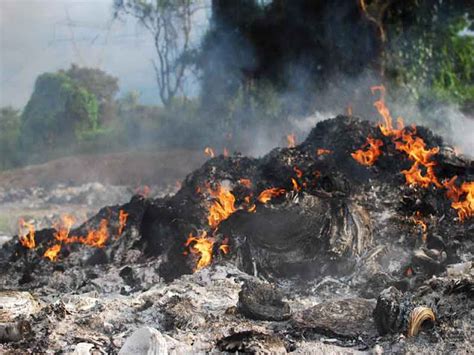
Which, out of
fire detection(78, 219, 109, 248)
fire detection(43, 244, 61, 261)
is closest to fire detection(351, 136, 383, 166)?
fire detection(78, 219, 109, 248)

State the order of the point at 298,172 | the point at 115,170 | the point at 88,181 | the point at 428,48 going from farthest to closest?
the point at 115,170 < the point at 88,181 < the point at 428,48 < the point at 298,172

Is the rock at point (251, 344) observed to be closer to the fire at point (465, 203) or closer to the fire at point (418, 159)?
the fire at point (465, 203)

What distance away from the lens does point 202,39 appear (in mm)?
24797

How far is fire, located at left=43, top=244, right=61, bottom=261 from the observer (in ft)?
24.8

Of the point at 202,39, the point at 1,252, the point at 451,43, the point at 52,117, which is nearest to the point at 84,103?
the point at 52,117

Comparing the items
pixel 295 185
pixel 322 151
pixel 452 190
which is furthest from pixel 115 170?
pixel 452 190

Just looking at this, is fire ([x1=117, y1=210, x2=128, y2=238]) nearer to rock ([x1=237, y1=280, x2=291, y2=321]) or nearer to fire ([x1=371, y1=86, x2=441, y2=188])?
rock ([x1=237, y1=280, x2=291, y2=321])

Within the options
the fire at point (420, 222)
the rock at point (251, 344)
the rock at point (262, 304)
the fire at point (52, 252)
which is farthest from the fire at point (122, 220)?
the fire at point (420, 222)

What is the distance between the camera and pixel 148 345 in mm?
4188

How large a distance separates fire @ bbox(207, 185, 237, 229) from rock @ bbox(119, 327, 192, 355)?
2.98 metres

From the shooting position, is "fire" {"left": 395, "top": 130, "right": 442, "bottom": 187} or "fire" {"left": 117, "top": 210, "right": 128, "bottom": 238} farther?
"fire" {"left": 117, "top": 210, "right": 128, "bottom": 238}

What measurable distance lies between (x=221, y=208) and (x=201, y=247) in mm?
714

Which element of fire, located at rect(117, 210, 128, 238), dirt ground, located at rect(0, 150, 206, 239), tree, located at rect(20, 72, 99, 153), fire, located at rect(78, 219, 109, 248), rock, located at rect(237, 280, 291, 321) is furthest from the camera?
tree, located at rect(20, 72, 99, 153)

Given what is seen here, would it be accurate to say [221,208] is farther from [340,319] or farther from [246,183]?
[340,319]
